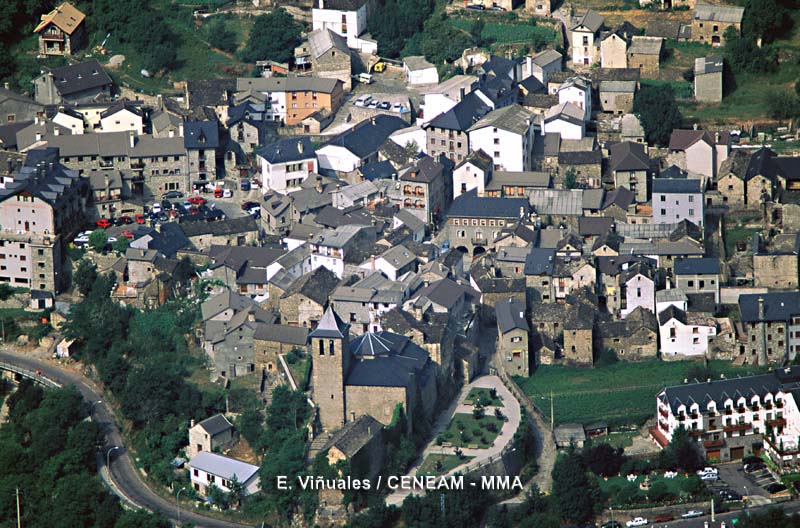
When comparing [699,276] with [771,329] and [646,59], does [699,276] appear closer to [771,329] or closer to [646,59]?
[771,329]

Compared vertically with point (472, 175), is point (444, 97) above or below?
above

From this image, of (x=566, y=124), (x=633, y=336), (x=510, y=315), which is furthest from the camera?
(x=566, y=124)

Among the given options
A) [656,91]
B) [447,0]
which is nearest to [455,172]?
[656,91]

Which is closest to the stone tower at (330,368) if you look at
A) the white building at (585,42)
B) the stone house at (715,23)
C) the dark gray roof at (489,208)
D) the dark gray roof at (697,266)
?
the dark gray roof at (489,208)

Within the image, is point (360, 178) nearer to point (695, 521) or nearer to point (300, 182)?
point (300, 182)

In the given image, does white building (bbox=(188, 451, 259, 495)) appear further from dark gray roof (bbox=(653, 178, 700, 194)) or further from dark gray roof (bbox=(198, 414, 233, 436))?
dark gray roof (bbox=(653, 178, 700, 194))

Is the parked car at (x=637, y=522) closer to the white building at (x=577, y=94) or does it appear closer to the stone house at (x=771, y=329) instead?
the stone house at (x=771, y=329)

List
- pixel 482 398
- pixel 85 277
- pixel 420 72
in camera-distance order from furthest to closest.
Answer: pixel 420 72
pixel 85 277
pixel 482 398

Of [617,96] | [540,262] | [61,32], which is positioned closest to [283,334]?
[540,262]
